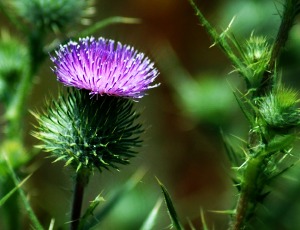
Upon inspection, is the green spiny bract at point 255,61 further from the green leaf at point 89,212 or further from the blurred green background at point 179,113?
the blurred green background at point 179,113

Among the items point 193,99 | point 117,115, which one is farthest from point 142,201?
point 117,115

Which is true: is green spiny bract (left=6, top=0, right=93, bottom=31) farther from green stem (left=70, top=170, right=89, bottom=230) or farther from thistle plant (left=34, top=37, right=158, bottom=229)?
green stem (left=70, top=170, right=89, bottom=230)

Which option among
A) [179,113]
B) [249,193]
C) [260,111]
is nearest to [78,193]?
[249,193]

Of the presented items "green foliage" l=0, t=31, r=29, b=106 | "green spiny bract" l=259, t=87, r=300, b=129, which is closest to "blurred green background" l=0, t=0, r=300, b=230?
"green foliage" l=0, t=31, r=29, b=106

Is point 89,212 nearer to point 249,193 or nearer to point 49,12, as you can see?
point 249,193

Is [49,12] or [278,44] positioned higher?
[49,12]

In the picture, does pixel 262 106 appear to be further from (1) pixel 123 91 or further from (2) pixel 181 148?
(2) pixel 181 148
